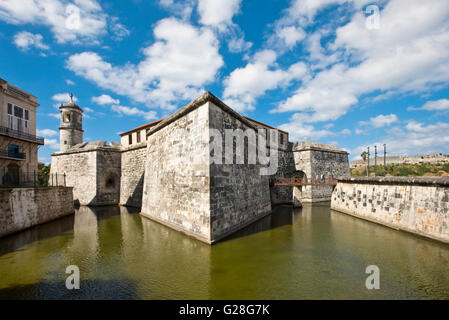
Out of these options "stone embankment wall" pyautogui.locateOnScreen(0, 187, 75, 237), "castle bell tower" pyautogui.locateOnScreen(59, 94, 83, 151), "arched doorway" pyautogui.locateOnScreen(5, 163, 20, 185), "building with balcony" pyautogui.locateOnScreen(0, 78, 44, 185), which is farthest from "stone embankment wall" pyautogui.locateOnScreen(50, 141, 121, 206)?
"arched doorway" pyautogui.locateOnScreen(5, 163, 20, 185)

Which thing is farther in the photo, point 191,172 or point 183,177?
point 183,177

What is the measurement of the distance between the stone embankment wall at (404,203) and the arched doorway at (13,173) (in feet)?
73.9

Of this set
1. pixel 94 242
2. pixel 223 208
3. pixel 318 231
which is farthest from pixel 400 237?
pixel 94 242

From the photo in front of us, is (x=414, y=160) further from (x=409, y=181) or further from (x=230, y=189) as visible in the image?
(x=230, y=189)

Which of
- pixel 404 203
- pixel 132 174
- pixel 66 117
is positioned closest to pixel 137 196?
pixel 132 174

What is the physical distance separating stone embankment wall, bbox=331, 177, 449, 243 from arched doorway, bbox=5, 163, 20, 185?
73.9ft

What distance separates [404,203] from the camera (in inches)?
401

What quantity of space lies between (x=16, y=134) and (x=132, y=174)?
821 cm

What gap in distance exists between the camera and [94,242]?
8633 millimetres

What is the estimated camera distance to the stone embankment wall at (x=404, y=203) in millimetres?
8273

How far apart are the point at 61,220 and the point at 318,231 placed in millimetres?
15198

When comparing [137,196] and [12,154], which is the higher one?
[12,154]

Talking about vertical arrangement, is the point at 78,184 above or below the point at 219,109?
below
